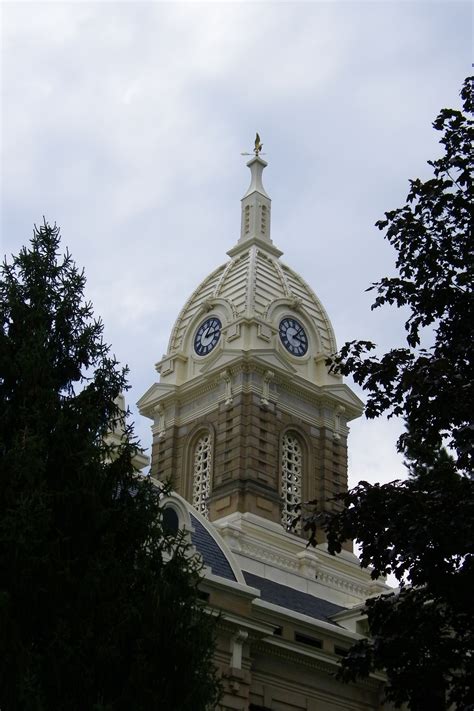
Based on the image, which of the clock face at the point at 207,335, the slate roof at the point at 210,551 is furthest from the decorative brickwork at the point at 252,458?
the slate roof at the point at 210,551

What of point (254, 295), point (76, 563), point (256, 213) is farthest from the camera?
point (256, 213)

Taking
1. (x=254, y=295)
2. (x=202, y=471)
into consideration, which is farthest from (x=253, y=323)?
(x=202, y=471)

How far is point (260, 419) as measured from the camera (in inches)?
1694

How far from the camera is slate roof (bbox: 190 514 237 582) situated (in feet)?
89.9

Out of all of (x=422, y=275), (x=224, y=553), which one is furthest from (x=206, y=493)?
(x=422, y=275)

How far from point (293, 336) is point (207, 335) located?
11.9 feet

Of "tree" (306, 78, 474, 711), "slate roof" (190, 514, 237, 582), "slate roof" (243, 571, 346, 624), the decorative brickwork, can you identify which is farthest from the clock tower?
"tree" (306, 78, 474, 711)

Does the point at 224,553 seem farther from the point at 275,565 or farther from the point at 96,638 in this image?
the point at 96,638

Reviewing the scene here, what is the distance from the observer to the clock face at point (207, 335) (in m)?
46.4

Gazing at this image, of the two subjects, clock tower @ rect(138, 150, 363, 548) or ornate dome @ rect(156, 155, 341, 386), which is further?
ornate dome @ rect(156, 155, 341, 386)

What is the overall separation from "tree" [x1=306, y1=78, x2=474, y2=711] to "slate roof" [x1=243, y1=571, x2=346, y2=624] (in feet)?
46.4

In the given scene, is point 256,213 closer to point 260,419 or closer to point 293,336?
point 293,336

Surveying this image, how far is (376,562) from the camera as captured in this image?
55.4 feet

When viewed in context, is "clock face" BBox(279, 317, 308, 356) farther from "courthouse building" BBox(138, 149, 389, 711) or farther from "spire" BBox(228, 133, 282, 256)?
"spire" BBox(228, 133, 282, 256)
